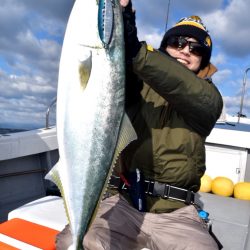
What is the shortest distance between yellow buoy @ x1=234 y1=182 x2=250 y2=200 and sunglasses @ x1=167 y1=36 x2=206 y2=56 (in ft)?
10.4

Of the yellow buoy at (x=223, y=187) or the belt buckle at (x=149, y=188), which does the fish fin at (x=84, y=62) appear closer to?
the belt buckle at (x=149, y=188)

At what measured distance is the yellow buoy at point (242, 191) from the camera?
5.80m

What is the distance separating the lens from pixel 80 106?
6.80 ft

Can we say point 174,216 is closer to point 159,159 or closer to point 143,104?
point 159,159

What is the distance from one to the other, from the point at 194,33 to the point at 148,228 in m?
1.99

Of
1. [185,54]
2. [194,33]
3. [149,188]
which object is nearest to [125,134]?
[149,188]

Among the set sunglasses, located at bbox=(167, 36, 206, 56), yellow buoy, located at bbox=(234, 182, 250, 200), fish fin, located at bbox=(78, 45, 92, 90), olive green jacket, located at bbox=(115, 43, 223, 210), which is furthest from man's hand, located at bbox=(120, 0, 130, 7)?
yellow buoy, located at bbox=(234, 182, 250, 200)

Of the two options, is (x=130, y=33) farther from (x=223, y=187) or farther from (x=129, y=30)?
(x=223, y=187)

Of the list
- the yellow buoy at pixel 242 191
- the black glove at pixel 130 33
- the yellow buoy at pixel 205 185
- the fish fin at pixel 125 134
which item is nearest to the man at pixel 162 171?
the black glove at pixel 130 33

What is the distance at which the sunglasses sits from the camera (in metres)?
3.53

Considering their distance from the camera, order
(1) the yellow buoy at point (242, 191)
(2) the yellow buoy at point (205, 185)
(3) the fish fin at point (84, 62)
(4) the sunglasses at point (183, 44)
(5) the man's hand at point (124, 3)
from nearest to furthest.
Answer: (3) the fish fin at point (84, 62), (5) the man's hand at point (124, 3), (4) the sunglasses at point (183, 44), (1) the yellow buoy at point (242, 191), (2) the yellow buoy at point (205, 185)

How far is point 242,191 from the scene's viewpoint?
5848 mm

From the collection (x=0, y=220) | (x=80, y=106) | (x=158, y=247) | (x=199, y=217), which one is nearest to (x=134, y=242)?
(x=158, y=247)

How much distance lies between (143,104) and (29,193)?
2946 mm
